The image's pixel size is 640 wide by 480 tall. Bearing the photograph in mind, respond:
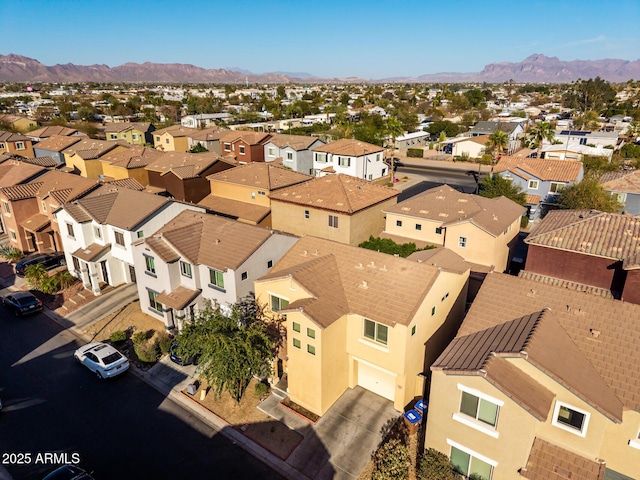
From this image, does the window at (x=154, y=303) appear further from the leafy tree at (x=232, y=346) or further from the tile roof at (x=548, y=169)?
the tile roof at (x=548, y=169)

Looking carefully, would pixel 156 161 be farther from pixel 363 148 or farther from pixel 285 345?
pixel 285 345

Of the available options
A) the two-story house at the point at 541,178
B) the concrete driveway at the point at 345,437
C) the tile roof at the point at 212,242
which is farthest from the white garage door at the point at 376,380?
the two-story house at the point at 541,178

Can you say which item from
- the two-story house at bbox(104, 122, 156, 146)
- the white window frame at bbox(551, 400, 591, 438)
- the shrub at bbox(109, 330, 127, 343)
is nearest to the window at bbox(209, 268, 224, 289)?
the shrub at bbox(109, 330, 127, 343)

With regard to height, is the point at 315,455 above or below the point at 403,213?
below

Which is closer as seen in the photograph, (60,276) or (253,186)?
(60,276)

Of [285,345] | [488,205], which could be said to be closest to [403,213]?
[488,205]

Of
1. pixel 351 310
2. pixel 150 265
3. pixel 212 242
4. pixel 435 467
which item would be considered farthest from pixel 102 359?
pixel 435 467

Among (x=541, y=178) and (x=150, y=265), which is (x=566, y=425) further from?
(x=541, y=178)
